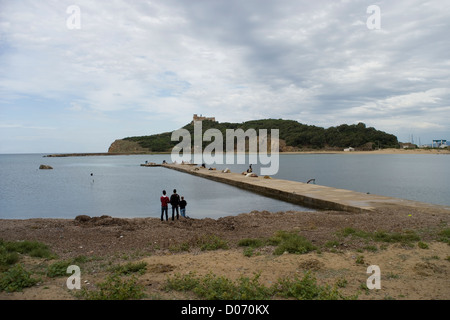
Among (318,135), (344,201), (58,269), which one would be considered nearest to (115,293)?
(58,269)

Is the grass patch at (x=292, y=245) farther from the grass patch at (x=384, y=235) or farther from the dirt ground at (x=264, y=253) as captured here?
the grass patch at (x=384, y=235)

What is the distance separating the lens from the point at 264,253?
7.54m

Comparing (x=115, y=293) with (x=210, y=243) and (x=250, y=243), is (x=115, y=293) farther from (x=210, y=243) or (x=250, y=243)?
(x=250, y=243)

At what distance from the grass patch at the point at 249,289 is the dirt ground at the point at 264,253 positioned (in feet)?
1.00

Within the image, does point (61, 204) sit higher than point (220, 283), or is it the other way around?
point (220, 283)

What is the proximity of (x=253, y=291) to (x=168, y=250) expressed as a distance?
3561mm

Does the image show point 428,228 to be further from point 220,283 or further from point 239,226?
point 220,283

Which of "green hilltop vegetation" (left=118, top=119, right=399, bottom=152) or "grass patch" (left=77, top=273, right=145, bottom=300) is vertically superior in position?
"green hilltop vegetation" (left=118, top=119, right=399, bottom=152)

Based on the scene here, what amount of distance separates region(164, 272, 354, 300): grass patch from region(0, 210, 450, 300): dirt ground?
306 millimetres

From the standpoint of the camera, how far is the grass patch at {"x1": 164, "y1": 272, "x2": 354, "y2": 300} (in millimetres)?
4855

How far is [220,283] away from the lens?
17.3 feet

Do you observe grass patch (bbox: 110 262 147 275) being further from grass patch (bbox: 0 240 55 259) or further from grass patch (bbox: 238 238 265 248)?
grass patch (bbox: 238 238 265 248)

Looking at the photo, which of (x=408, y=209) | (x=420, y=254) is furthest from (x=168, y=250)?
(x=408, y=209)

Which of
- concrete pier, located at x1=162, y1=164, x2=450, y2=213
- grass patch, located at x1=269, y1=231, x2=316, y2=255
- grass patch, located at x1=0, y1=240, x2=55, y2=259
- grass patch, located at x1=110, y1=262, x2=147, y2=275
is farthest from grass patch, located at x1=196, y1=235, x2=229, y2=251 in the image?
concrete pier, located at x1=162, y1=164, x2=450, y2=213
